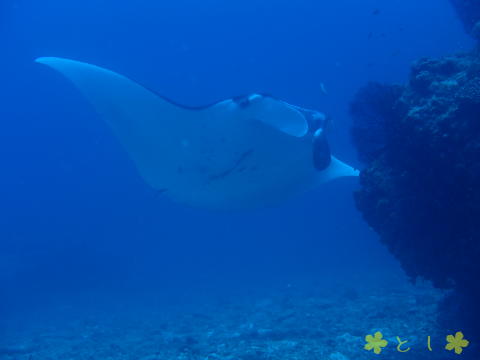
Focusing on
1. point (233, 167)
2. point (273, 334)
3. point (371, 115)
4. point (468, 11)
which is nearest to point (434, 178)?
point (371, 115)

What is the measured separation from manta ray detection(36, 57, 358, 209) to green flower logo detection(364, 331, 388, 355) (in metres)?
2.71

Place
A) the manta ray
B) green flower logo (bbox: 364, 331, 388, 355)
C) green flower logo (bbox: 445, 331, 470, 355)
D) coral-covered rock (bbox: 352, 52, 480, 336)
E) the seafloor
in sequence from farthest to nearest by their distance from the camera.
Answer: the seafloor, green flower logo (bbox: 364, 331, 388, 355), green flower logo (bbox: 445, 331, 470, 355), the manta ray, coral-covered rock (bbox: 352, 52, 480, 336)

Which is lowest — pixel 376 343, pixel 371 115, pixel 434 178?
pixel 376 343

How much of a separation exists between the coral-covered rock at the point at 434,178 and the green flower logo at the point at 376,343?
1.26 m

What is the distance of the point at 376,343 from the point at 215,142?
13.5 feet

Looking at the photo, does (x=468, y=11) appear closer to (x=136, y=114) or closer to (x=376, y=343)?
(x=376, y=343)

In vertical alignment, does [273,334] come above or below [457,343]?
above

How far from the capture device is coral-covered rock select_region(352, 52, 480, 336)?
4410 mm

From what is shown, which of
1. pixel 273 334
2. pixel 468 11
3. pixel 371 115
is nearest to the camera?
pixel 371 115

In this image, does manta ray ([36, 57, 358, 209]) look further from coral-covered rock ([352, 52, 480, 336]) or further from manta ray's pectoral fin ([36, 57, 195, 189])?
coral-covered rock ([352, 52, 480, 336])

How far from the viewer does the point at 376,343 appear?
19.2 ft

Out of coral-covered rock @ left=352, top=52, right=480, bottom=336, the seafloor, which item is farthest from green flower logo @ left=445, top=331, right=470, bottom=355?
coral-covered rock @ left=352, top=52, right=480, bottom=336

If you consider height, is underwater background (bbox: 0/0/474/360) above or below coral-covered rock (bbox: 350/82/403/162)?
above

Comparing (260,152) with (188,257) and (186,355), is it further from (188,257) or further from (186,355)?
(188,257)
